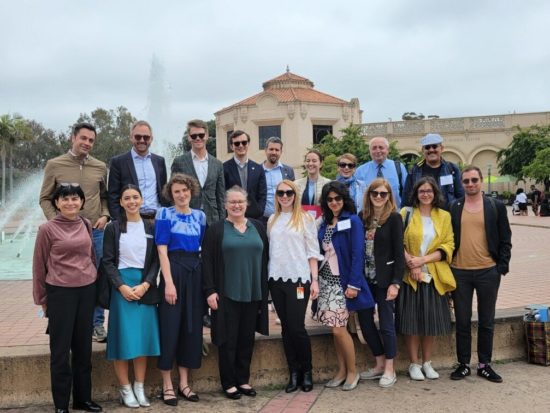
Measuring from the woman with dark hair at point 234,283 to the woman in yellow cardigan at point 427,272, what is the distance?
139 cm

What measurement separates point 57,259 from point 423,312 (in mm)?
3285

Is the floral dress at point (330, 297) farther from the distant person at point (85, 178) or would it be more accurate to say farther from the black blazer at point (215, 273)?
the distant person at point (85, 178)

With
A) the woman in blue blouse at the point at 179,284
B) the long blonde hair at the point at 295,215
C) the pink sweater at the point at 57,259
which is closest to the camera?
the pink sweater at the point at 57,259

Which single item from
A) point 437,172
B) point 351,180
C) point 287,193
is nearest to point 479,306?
point 437,172

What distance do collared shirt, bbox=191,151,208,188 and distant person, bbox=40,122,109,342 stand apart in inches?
35.6

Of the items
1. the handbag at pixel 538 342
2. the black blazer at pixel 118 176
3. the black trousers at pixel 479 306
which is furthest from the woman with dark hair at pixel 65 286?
the handbag at pixel 538 342

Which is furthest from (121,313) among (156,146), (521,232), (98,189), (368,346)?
(156,146)

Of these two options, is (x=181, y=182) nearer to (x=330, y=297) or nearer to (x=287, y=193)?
(x=287, y=193)

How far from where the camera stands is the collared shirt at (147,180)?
499 cm

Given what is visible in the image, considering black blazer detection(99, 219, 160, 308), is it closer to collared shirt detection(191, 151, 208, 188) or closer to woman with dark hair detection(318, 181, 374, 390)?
collared shirt detection(191, 151, 208, 188)

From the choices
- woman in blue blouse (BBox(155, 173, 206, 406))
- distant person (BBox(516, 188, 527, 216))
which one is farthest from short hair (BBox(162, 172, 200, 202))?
distant person (BBox(516, 188, 527, 216))

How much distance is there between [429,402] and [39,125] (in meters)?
69.2

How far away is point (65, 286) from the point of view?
13.0 feet

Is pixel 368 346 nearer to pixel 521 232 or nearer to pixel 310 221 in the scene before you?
pixel 310 221
